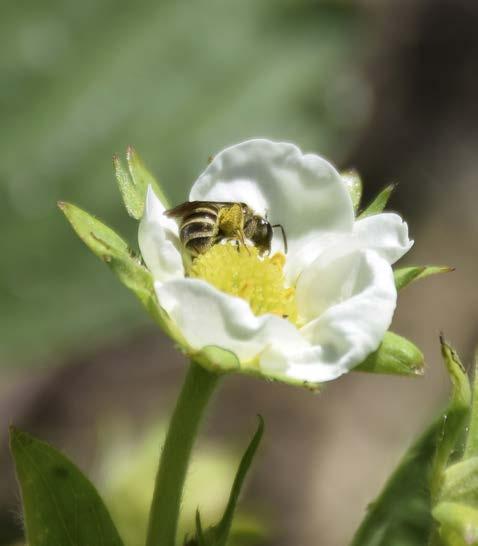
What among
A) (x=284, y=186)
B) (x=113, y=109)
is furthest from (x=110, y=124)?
(x=284, y=186)

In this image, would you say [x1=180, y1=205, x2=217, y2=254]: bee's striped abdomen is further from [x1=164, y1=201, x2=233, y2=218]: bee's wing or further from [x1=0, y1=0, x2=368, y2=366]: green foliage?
[x1=0, y1=0, x2=368, y2=366]: green foliage

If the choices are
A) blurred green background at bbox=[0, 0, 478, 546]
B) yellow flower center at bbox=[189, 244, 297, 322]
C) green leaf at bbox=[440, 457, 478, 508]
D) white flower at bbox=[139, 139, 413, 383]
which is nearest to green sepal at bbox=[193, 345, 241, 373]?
white flower at bbox=[139, 139, 413, 383]

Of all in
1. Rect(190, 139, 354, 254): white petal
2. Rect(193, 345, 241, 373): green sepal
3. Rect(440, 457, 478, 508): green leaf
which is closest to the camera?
Rect(193, 345, 241, 373): green sepal

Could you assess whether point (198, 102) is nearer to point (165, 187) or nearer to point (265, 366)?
point (165, 187)

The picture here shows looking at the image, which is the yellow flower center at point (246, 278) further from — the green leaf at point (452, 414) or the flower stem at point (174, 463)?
the green leaf at point (452, 414)

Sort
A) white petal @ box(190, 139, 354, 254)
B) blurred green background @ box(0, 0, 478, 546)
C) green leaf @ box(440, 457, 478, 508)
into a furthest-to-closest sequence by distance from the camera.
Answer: blurred green background @ box(0, 0, 478, 546), white petal @ box(190, 139, 354, 254), green leaf @ box(440, 457, 478, 508)

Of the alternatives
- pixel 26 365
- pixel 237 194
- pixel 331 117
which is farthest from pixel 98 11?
pixel 237 194

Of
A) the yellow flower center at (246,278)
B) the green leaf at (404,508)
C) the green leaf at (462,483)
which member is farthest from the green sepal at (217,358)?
the green leaf at (404,508)
